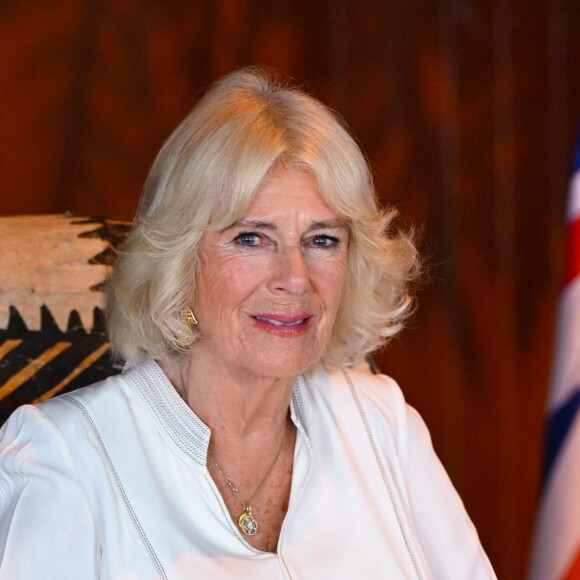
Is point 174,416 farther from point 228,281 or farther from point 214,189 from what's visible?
point 214,189

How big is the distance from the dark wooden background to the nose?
136cm

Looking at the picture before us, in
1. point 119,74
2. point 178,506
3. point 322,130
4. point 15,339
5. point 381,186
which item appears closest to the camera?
point 178,506

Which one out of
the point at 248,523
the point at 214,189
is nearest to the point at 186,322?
the point at 214,189

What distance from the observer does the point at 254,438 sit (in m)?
1.89

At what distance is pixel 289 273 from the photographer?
174 centimetres

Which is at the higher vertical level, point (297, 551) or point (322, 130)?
point (322, 130)

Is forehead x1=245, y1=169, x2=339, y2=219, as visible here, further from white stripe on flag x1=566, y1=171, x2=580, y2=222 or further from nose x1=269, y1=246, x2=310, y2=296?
white stripe on flag x1=566, y1=171, x2=580, y2=222

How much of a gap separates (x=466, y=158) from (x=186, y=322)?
1712 millimetres

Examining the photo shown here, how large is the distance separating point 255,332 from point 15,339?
509 millimetres

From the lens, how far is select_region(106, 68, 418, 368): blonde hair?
1.74 meters

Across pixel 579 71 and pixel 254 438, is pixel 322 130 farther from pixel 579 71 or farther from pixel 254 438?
pixel 579 71

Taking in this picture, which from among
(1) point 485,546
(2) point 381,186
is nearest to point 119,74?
(2) point 381,186

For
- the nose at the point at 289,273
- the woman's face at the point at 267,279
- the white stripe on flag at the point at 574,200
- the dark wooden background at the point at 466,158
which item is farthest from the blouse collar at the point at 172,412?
the dark wooden background at the point at 466,158

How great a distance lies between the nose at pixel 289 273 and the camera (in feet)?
5.70
